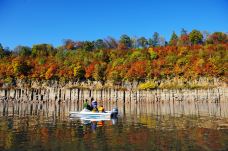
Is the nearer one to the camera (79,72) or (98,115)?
(98,115)

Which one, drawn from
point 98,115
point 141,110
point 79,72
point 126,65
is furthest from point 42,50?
point 98,115

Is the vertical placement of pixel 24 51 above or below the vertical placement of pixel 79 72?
above

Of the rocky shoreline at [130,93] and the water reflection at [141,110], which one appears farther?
the rocky shoreline at [130,93]

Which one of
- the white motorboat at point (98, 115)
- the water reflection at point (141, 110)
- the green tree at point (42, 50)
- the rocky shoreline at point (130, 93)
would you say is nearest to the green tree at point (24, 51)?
the green tree at point (42, 50)

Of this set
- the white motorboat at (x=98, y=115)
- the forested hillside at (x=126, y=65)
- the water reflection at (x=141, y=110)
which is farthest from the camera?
the forested hillside at (x=126, y=65)

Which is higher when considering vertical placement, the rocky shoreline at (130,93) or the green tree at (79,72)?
the green tree at (79,72)

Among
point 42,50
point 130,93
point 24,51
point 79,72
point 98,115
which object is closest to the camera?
point 98,115

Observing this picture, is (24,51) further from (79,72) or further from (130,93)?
(130,93)

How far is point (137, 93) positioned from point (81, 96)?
2318 centimetres

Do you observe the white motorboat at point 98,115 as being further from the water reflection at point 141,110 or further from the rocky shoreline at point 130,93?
the rocky shoreline at point 130,93

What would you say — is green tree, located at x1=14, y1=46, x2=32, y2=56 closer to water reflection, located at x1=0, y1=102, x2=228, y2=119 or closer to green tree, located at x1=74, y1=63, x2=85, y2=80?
green tree, located at x1=74, y1=63, x2=85, y2=80

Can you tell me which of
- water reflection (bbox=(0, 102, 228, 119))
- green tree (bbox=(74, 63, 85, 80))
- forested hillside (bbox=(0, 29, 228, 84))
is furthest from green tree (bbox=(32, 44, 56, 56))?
water reflection (bbox=(0, 102, 228, 119))

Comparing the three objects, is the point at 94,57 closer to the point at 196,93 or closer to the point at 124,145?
the point at 196,93

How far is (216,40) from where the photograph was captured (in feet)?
656
